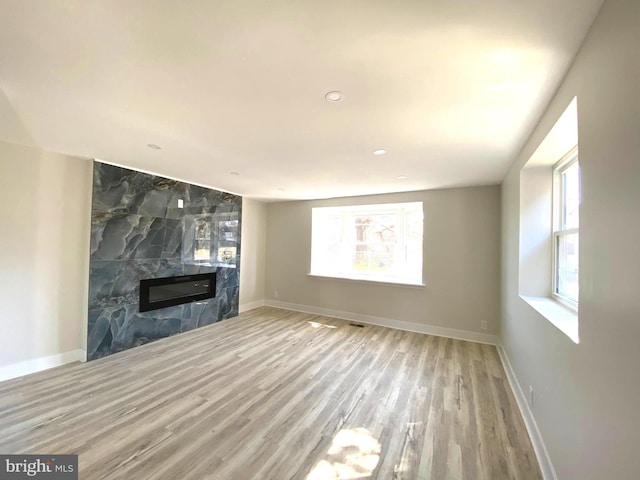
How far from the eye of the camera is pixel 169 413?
208 cm

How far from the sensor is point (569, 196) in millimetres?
2090

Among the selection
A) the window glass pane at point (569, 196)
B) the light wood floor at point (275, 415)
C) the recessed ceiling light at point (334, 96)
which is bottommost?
the light wood floor at point (275, 415)

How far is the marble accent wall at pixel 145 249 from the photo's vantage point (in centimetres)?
308

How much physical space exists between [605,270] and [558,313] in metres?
1.09

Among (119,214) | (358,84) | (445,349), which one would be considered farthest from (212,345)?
(358,84)

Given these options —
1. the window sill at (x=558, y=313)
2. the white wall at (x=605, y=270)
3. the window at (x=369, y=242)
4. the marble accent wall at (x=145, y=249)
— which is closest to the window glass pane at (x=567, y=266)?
the window sill at (x=558, y=313)

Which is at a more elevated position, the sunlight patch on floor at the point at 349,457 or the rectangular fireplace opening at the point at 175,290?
the rectangular fireplace opening at the point at 175,290

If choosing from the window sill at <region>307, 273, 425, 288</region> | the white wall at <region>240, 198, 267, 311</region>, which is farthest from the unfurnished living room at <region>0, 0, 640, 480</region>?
the white wall at <region>240, 198, 267, 311</region>

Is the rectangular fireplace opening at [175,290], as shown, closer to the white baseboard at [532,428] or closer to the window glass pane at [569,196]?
the white baseboard at [532,428]

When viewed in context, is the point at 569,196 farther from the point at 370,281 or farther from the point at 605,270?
the point at 370,281

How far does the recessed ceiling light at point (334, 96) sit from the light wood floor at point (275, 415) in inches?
90.9

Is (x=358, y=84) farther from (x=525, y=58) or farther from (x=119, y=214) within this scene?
(x=119, y=214)

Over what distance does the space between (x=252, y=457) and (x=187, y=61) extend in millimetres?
2366

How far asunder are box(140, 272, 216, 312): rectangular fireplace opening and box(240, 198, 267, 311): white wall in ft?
2.83
